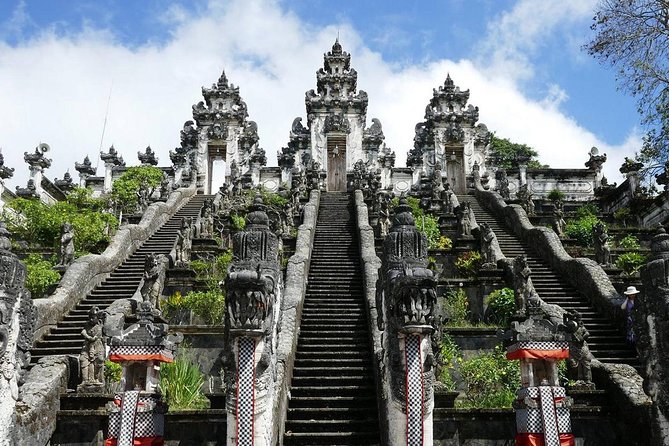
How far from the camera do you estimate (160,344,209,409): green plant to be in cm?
999

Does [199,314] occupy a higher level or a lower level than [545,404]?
higher

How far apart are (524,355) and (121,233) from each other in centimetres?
1253

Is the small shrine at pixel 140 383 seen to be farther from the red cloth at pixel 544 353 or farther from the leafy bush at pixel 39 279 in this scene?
the leafy bush at pixel 39 279

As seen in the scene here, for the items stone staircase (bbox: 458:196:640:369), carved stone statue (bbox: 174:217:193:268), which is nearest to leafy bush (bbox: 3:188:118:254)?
carved stone statue (bbox: 174:217:193:268)

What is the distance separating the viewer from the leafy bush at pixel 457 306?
13.6 m

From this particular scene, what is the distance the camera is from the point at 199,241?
17.0 m

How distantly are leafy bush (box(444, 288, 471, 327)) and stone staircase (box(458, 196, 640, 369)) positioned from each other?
1.77 metres

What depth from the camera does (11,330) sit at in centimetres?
689

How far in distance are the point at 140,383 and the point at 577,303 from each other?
9.32 meters

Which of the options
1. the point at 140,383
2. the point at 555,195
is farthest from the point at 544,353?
the point at 555,195

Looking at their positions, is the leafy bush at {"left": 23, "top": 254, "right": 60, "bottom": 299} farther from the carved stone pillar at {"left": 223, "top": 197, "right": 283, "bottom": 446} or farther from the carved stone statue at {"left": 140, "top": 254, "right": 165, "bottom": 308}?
the carved stone pillar at {"left": 223, "top": 197, "right": 283, "bottom": 446}

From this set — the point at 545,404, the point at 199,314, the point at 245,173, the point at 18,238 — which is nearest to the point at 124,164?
the point at 245,173

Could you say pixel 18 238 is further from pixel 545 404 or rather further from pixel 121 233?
pixel 545 404

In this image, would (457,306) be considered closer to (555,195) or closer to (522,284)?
(522,284)
